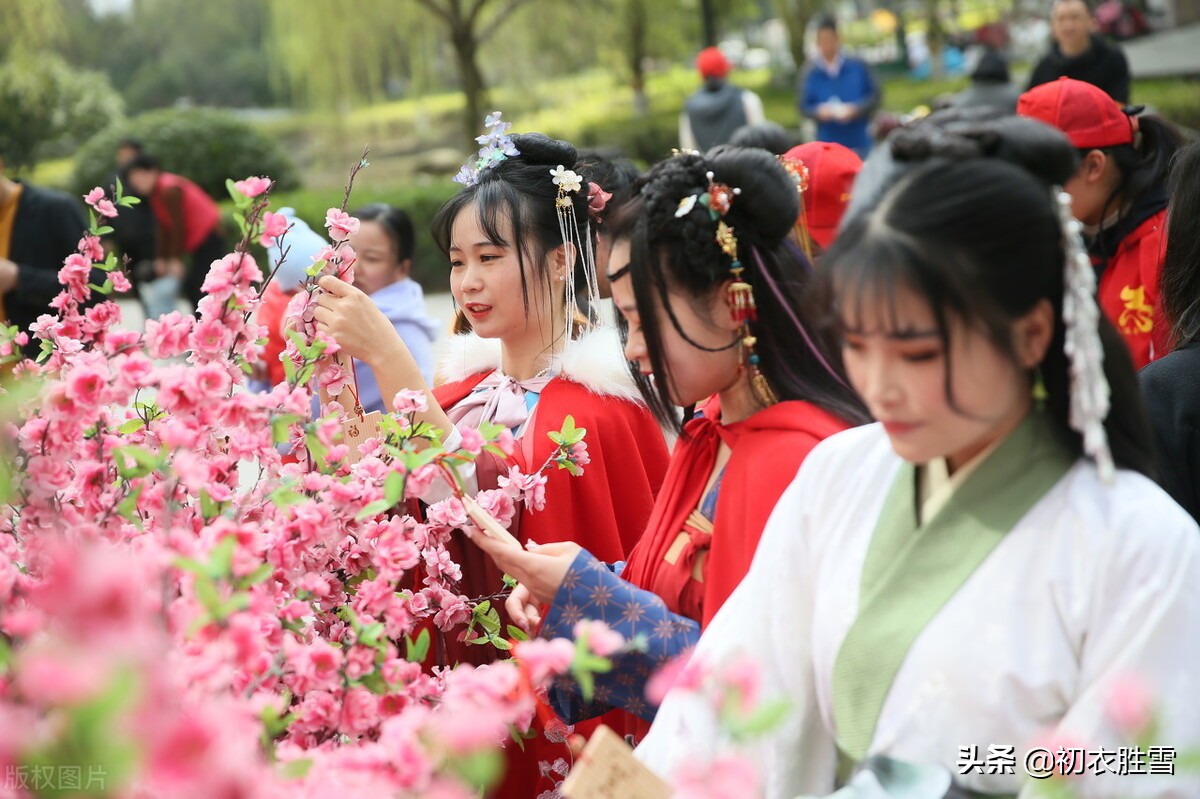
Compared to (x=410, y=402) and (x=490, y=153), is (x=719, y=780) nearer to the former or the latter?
(x=410, y=402)

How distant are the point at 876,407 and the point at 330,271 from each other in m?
1.20

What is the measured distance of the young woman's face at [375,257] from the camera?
4.59 meters

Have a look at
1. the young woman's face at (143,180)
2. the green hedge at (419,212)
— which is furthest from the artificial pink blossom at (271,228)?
the green hedge at (419,212)

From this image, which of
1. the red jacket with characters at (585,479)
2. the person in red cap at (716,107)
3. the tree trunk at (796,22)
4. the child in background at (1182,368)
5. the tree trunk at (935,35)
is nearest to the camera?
the child in background at (1182,368)

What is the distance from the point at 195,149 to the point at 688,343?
12073mm

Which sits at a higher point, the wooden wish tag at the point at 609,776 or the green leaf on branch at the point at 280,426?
the green leaf on branch at the point at 280,426

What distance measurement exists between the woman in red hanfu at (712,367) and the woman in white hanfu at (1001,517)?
0.38 meters

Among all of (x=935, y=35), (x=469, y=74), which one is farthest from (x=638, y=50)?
(x=935, y=35)

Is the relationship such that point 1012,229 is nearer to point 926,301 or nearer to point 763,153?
point 926,301

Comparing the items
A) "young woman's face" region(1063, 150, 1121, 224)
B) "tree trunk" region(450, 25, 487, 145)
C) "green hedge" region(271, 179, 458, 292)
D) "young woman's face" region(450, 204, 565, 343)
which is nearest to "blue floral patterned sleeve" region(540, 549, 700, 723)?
"young woman's face" region(450, 204, 565, 343)

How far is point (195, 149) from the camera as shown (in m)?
12.9

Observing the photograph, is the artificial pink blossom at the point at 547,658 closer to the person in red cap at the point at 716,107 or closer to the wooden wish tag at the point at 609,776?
the wooden wish tag at the point at 609,776

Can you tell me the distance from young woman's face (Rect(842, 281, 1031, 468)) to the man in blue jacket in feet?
27.7

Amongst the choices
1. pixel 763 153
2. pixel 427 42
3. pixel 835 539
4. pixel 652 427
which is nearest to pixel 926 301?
pixel 835 539
